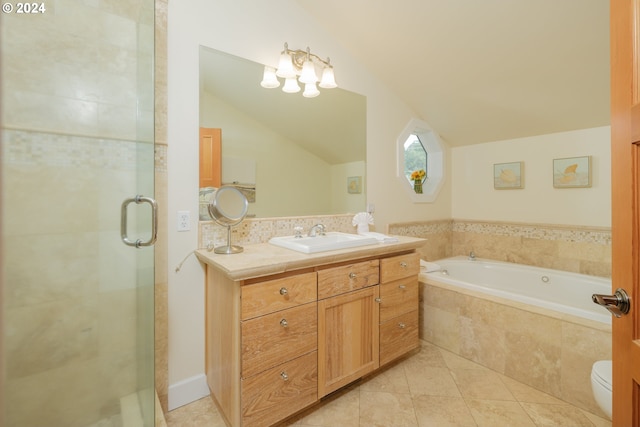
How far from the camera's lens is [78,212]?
1157mm

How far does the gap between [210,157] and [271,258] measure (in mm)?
768

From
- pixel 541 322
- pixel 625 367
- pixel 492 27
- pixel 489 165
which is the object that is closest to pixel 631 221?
pixel 625 367

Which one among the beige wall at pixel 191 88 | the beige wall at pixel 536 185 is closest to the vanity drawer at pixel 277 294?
the beige wall at pixel 191 88

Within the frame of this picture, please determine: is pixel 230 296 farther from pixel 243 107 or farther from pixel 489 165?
pixel 489 165

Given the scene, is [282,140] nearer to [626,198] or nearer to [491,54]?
[491,54]

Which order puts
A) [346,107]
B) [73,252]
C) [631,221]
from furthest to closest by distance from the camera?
[346,107] → [73,252] → [631,221]

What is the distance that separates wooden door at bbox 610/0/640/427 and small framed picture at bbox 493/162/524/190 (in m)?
2.35

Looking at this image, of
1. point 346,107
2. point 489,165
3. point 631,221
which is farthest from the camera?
point 489,165

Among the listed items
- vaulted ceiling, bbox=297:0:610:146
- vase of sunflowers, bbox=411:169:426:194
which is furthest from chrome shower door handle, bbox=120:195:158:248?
vase of sunflowers, bbox=411:169:426:194

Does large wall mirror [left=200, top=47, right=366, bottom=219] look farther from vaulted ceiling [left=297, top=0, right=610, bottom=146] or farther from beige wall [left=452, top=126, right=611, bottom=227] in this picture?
beige wall [left=452, top=126, right=611, bottom=227]

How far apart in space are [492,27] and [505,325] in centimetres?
200

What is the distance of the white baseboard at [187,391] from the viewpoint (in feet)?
5.26

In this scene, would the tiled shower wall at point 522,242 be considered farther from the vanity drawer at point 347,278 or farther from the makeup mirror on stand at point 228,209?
the makeup mirror on stand at point 228,209

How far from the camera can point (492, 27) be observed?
75.2 inches
